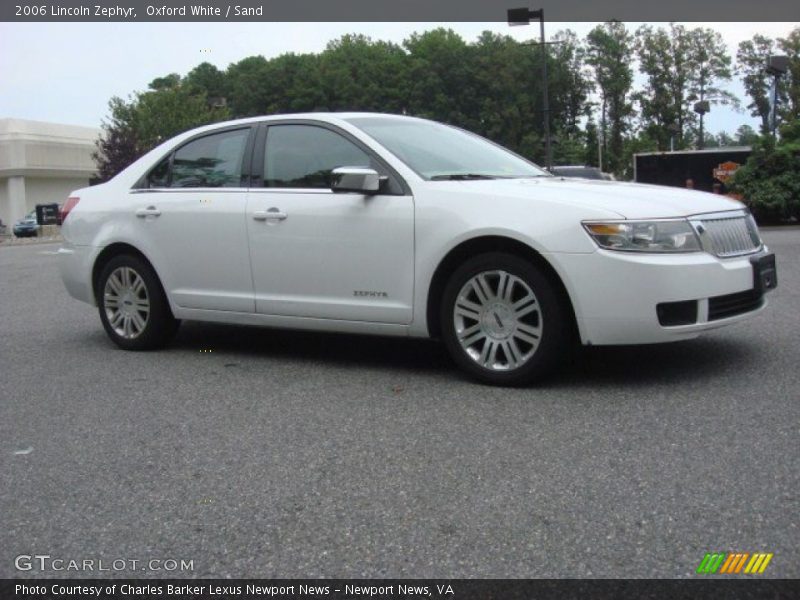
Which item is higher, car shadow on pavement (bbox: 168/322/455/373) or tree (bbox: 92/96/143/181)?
tree (bbox: 92/96/143/181)

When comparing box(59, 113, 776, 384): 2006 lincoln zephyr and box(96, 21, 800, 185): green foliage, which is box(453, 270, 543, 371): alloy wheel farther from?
box(96, 21, 800, 185): green foliage

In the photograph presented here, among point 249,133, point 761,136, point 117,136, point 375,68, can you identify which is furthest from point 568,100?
point 249,133

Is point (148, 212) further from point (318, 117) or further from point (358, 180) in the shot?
point (358, 180)

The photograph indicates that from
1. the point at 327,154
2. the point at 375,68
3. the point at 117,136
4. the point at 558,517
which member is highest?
the point at 375,68

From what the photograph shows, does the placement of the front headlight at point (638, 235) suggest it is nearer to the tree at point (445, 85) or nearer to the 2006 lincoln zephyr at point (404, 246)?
the 2006 lincoln zephyr at point (404, 246)

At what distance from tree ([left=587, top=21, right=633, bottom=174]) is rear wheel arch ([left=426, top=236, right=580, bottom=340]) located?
2761 inches

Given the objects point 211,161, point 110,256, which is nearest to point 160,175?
point 211,161

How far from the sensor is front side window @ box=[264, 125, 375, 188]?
5.98 m

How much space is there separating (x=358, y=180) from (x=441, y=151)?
0.80 meters

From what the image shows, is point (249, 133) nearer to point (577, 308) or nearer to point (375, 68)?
point (577, 308)

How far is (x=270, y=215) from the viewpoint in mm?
6066

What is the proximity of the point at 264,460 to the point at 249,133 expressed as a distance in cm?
302

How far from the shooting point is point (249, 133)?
6.48 m

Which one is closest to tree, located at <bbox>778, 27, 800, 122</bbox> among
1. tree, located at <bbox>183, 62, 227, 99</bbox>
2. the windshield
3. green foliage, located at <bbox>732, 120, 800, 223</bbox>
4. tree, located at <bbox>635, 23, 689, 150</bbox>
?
tree, located at <bbox>635, 23, 689, 150</bbox>
